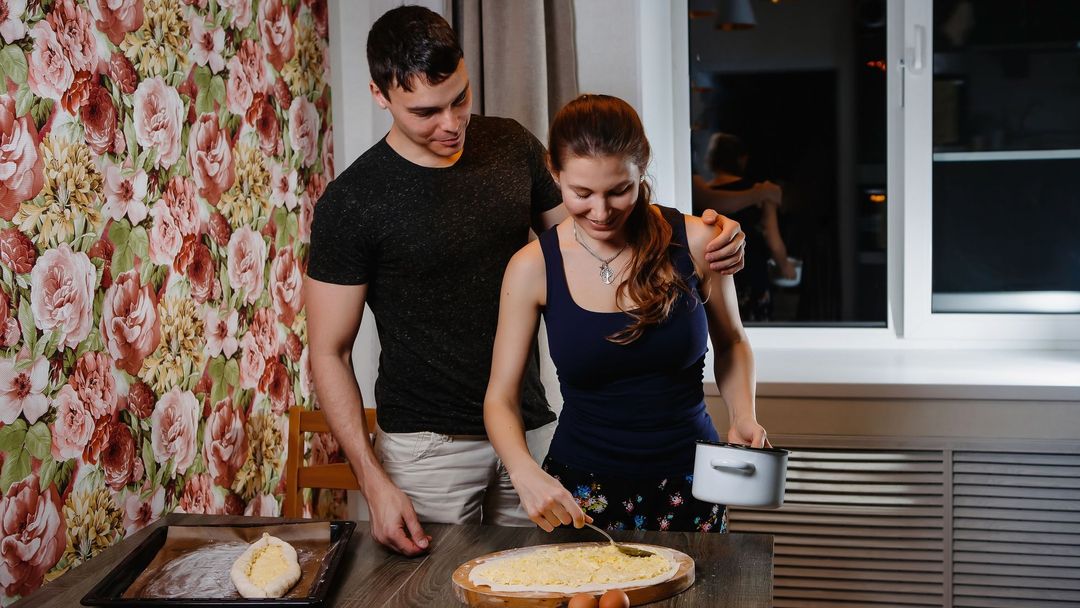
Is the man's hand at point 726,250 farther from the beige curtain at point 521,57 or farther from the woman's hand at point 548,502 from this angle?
the beige curtain at point 521,57

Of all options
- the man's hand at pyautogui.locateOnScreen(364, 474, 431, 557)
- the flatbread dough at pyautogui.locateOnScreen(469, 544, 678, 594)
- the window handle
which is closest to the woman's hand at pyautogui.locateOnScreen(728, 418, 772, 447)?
the flatbread dough at pyautogui.locateOnScreen(469, 544, 678, 594)

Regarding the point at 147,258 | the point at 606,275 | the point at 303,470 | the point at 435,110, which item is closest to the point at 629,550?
the point at 606,275

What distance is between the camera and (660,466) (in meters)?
1.64

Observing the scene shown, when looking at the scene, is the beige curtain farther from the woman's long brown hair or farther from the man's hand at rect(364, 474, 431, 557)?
the man's hand at rect(364, 474, 431, 557)

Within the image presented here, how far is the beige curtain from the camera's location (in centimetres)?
262

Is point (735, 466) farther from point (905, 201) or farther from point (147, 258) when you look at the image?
point (905, 201)

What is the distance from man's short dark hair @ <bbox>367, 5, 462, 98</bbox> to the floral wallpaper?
21.8 inches

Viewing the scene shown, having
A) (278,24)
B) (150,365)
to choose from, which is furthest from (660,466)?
(278,24)

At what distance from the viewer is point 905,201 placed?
303cm

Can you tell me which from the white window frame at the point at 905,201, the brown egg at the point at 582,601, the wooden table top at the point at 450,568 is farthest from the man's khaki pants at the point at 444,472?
the white window frame at the point at 905,201

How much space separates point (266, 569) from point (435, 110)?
796mm

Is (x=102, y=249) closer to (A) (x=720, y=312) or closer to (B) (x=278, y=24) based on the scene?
(B) (x=278, y=24)

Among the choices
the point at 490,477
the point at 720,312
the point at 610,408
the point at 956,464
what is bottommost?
the point at 956,464

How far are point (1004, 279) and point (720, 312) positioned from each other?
5.61ft
